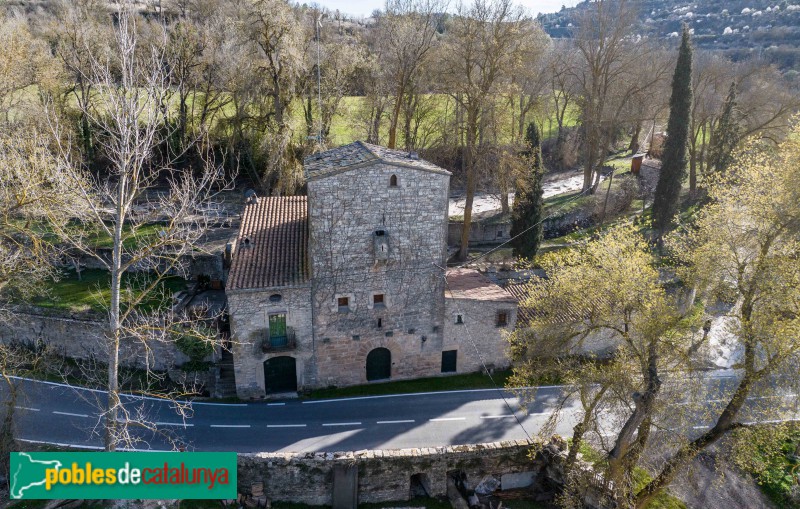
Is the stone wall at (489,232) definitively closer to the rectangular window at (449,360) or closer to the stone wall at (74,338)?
the rectangular window at (449,360)

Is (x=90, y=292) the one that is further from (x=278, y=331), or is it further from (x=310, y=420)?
(x=310, y=420)

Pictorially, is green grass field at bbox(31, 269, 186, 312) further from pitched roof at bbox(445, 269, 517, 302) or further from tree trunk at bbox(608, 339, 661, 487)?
tree trunk at bbox(608, 339, 661, 487)

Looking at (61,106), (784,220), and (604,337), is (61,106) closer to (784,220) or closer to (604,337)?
(604,337)

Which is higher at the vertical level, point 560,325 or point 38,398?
point 560,325

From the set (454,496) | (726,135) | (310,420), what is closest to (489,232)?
(726,135)

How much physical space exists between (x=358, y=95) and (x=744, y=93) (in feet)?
107

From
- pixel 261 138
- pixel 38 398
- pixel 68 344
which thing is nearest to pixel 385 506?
pixel 38 398

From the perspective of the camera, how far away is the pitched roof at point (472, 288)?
82.2 ft

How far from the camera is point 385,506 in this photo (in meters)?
19.3

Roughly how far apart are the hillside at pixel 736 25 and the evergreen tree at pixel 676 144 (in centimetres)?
3961

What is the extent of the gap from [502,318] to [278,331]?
1023cm

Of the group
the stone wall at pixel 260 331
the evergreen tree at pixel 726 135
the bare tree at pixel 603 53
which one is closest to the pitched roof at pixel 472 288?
the stone wall at pixel 260 331

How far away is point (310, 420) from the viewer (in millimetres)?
22484

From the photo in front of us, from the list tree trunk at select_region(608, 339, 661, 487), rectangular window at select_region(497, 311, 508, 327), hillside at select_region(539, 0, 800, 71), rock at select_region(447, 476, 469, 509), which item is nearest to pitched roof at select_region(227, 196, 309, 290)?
rectangular window at select_region(497, 311, 508, 327)
